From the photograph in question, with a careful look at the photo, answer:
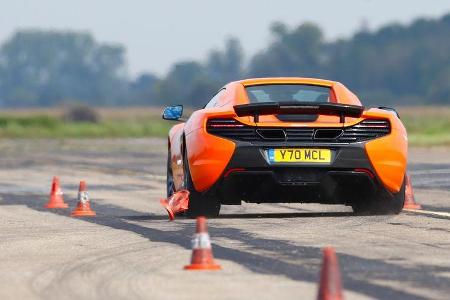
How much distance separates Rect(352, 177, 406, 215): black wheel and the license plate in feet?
3.28

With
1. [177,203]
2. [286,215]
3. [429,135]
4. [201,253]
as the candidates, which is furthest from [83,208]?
[429,135]

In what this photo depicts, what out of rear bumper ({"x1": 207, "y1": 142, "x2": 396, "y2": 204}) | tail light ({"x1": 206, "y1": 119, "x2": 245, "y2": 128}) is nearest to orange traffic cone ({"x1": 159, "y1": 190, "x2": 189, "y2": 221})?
rear bumper ({"x1": 207, "y1": 142, "x2": 396, "y2": 204})

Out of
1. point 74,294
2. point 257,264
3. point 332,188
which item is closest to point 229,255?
point 257,264

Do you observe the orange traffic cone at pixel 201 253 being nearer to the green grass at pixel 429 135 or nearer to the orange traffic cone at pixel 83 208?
the orange traffic cone at pixel 83 208

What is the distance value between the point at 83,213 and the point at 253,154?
9.15 ft

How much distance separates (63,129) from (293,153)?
197 ft

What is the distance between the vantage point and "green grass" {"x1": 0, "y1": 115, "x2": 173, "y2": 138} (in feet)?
224

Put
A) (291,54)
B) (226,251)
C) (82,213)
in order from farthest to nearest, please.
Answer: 1. (291,54)
2. (82,213)
3. (226,251)

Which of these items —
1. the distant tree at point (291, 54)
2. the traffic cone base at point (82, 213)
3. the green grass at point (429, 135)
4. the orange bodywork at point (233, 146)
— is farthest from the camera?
the distant tree at point (291, 54)

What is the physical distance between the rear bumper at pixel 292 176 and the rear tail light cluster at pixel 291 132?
0.27 feet

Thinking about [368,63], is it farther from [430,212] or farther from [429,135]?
[430,212]

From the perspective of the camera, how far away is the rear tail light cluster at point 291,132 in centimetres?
1256

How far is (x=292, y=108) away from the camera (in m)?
12.6

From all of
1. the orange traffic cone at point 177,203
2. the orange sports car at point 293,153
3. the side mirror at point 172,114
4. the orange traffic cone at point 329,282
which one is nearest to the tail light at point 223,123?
the orange sports car at point 293,153
